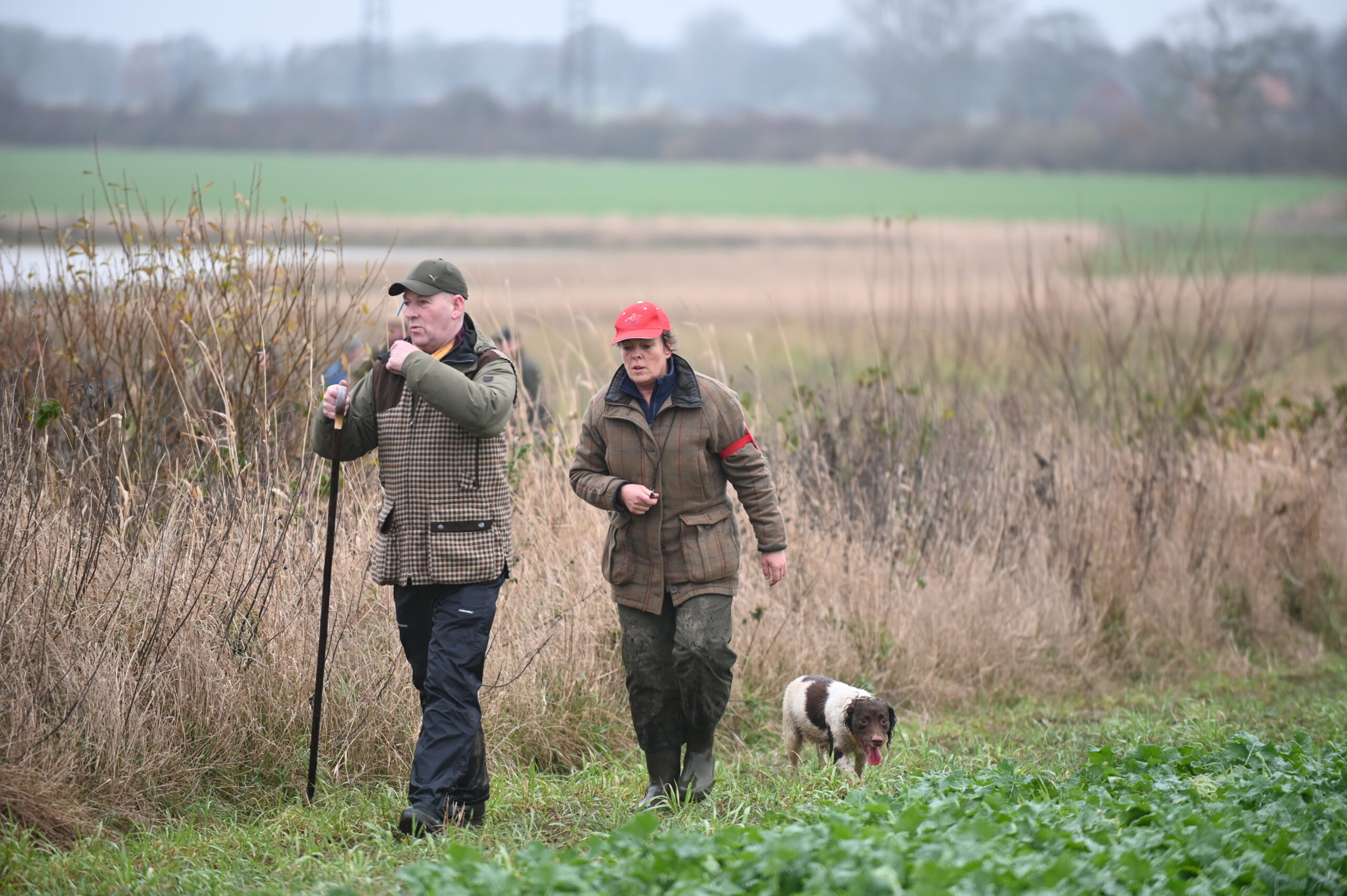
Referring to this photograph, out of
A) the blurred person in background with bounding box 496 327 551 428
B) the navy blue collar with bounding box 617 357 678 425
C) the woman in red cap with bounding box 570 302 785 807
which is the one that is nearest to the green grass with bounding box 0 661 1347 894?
the woman in red cap with bounding box 570 302 785 807

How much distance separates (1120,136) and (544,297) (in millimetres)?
56692

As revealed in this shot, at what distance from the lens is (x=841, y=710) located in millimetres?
5660

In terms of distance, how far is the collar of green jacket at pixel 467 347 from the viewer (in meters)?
4.84

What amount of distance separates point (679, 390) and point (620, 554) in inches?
27.8

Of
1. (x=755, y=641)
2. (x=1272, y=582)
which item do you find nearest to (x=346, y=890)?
(x=755, y=641)

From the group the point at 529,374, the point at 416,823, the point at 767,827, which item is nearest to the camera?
the point at 767,827

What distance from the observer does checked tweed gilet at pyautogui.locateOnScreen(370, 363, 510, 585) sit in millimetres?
4715

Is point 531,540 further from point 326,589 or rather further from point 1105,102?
point 1105,102

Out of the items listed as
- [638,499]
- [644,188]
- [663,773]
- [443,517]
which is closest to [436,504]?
[443,517]

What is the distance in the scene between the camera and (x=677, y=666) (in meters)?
5.11

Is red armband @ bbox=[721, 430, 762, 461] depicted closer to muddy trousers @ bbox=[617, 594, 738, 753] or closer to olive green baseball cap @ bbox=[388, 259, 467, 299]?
muddy trousers @ bbox=[617, 594, 738, 753]

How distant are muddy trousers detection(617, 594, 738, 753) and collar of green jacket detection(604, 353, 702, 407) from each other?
2.54ft

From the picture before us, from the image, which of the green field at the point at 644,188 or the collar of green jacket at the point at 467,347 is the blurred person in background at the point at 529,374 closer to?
the collar of green jacket at the point at 467,347

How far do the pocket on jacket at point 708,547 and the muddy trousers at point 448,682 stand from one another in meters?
0.76
